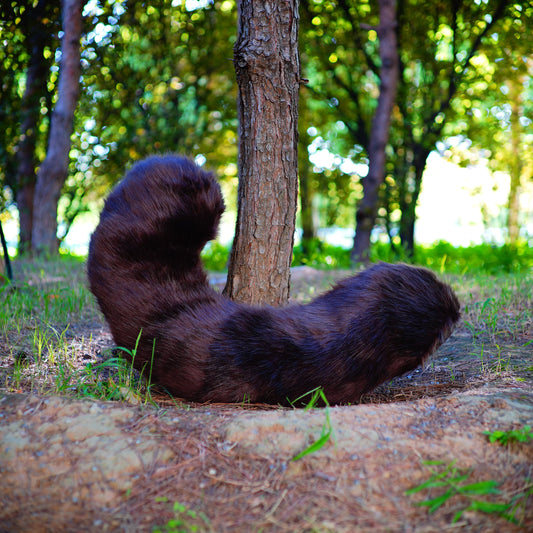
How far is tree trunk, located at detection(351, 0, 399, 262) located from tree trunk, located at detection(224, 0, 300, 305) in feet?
13.9

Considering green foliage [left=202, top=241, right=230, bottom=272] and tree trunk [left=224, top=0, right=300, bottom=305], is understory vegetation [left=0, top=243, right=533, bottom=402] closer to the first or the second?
tree trunk [left=224, top=0, right=300, bottom=305]

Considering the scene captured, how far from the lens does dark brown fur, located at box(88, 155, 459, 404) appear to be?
2.04 metres

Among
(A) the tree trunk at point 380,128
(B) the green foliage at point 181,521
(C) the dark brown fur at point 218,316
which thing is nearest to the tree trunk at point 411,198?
(A) the tree trunk at point 380,128

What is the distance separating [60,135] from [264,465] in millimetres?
6759

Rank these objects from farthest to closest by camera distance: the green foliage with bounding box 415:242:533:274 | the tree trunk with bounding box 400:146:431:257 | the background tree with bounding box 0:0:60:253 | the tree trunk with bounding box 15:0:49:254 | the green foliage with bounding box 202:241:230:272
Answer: the green foliage with bounding box 202:241:230:272
the tree trunk with bounding box 400:146:431:257
the tree trunk with bounding box 15:0:49:254
the green foliage with bounding box 415:242:533:274
the background tree with bounding box 0:0:60:253

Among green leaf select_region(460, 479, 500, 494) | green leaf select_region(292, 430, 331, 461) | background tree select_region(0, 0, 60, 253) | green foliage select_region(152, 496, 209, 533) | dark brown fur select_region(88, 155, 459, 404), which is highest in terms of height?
background tree select_region(0, 0, 60, 253)

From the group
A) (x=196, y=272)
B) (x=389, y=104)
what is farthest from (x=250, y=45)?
(x=389, y=104)

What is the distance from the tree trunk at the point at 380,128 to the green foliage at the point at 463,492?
581cm

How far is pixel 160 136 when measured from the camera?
8.67 metres

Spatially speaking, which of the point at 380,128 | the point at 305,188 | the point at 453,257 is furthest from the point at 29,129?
the point at 453,257

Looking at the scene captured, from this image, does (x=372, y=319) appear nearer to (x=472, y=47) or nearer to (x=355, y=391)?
(x=355, y=391)

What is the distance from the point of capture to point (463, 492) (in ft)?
4.67

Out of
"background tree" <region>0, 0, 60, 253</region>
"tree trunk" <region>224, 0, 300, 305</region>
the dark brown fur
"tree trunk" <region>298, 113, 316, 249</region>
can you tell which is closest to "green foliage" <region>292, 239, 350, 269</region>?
"tree trunk" <region>298, 113, 316, 249</region>

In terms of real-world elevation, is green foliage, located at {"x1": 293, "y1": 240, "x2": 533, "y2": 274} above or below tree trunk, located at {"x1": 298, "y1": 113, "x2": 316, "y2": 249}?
below
